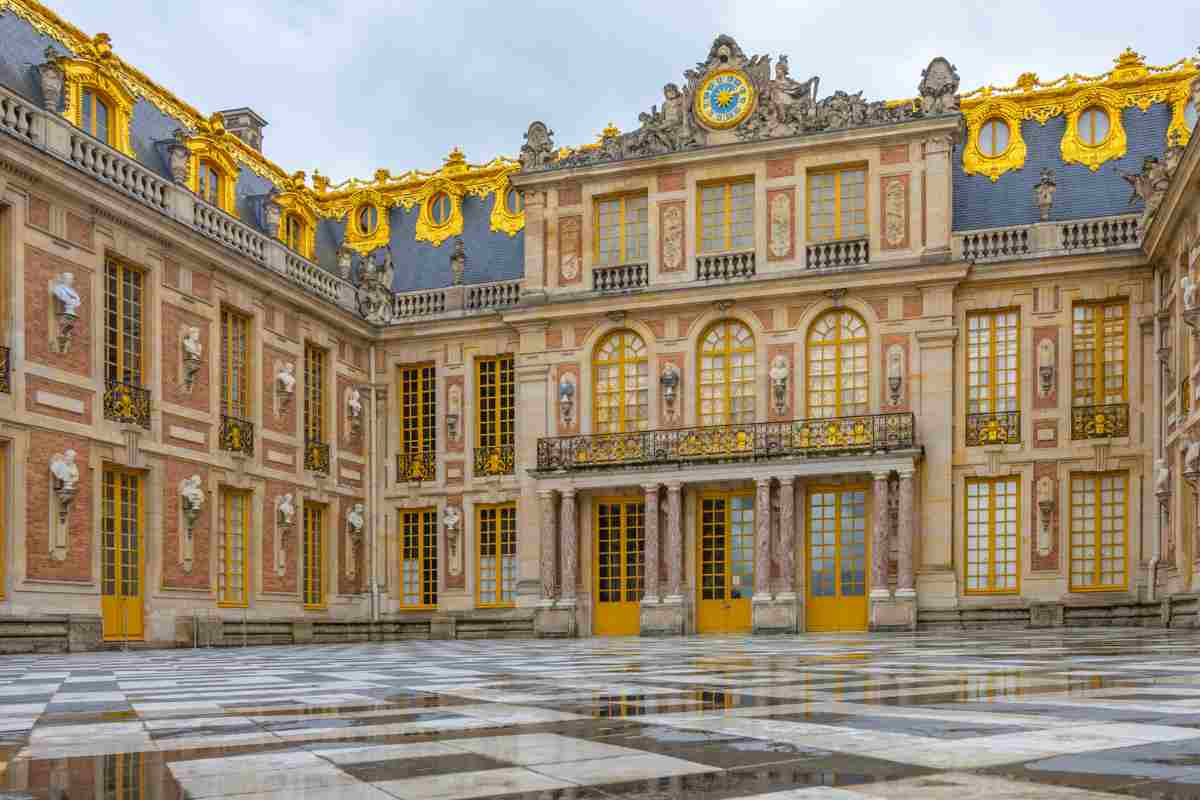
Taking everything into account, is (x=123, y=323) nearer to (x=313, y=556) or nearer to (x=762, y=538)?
(x=313, y=556)

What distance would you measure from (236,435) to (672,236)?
→ 414 inches

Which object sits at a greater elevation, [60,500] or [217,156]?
[217,156]

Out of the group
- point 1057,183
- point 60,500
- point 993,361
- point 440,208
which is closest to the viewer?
point 60,500

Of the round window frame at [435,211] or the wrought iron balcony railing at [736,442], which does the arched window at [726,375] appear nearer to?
the wrought iron balcony railing at [736,442]

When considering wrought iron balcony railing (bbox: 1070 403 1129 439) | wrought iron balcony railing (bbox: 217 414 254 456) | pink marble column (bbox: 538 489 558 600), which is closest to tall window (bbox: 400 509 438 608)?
pink marble column (bbox: 538 489 558 600)

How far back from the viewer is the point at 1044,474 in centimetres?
2617

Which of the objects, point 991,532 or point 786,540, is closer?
point 991,532

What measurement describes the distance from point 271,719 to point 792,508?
21594 mm

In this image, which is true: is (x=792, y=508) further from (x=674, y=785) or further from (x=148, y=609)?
(x=674, y=785)

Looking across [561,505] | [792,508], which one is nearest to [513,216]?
[561,505]

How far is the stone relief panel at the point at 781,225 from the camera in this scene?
2825cm

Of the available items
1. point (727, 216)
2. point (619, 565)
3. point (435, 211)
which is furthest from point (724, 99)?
point (619, 565)

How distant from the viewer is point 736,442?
90.0 ft

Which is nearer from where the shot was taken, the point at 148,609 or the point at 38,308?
the point at 38,308
